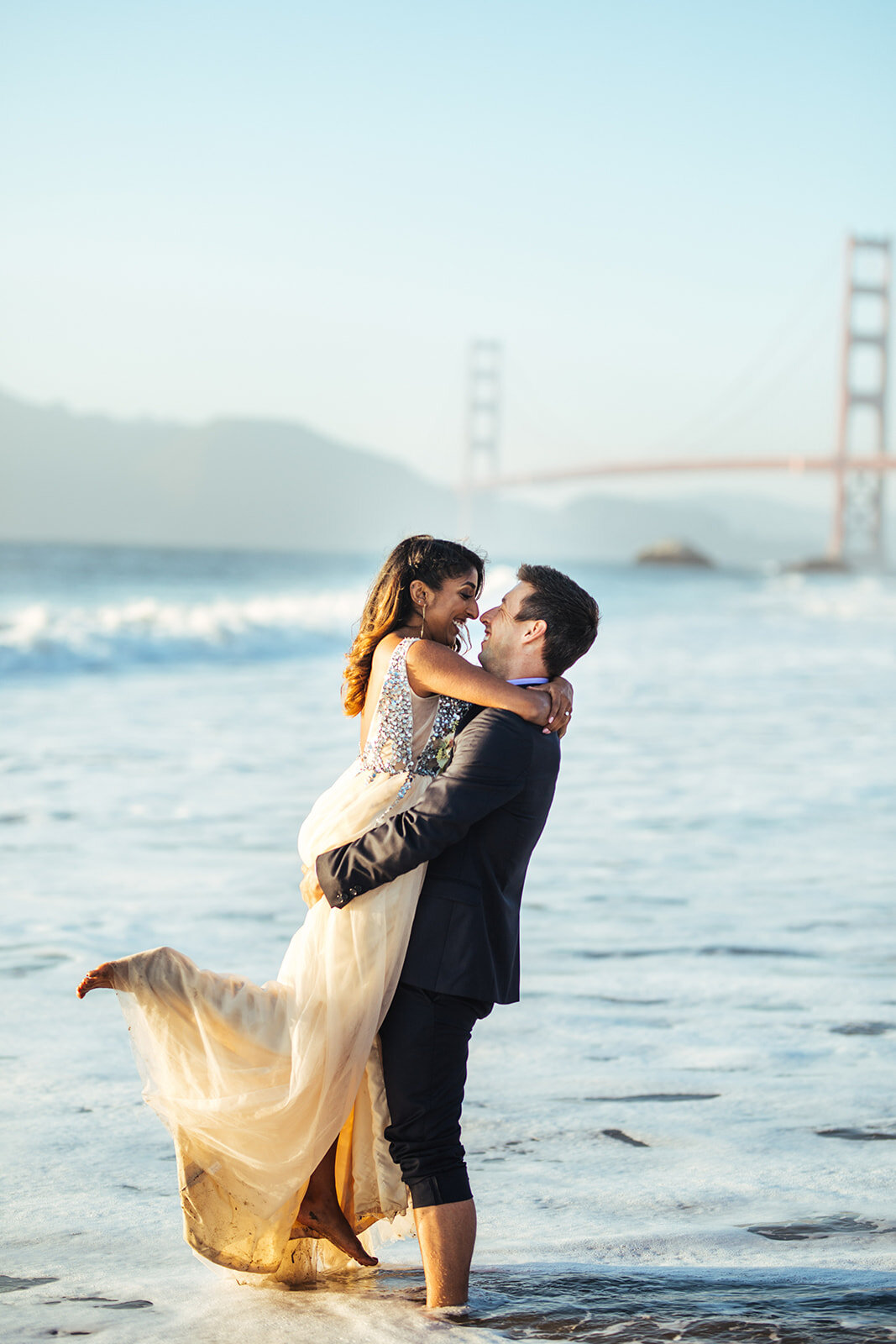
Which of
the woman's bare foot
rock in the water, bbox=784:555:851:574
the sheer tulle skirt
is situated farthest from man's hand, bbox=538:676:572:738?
rock in the water, bbox=784:555:851:574

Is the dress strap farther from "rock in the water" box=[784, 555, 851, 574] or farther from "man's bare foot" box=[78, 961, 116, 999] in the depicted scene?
"rock in the water" box=[784, 555, 851, 574]

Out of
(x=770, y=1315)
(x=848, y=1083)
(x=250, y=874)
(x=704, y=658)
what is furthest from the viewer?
(x=704, y=658)

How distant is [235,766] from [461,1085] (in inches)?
178

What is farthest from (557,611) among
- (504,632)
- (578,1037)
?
(578,1037)

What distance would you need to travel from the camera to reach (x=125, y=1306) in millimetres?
1687

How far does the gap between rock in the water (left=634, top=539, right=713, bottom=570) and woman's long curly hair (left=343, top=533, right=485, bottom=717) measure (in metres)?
64.1

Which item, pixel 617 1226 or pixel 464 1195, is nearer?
pixel 464 1195

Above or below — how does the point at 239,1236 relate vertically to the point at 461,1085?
below

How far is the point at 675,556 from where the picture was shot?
65188 mm

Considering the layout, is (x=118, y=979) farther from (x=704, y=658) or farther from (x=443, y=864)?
(x=704, y=658)

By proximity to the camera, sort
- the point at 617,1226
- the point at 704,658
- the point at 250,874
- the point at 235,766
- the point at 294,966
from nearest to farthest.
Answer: the point at 294,966 → the point at 617,1226 → the point at 250,874 → the point at 235,766 → the point at 704,658

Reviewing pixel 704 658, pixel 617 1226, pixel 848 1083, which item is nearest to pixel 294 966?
pixel 617 1226

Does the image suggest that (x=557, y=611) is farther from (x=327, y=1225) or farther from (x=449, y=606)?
(x=327, y=1225)

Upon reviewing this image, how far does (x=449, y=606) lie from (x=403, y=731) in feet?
0.58
